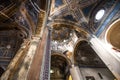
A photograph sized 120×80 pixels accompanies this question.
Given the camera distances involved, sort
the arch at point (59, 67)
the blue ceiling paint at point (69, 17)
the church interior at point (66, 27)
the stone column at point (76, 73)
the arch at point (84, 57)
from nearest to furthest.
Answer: the church interior at point (66, 27)
the blue ceiling paint at point (69, 17)
the stone column at point (76, 73)
the arch at point (84, 57)
the arch at point (59, 67)

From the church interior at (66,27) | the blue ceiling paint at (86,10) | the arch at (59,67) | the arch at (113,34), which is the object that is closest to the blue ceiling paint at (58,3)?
A: the church interior at (66,27)

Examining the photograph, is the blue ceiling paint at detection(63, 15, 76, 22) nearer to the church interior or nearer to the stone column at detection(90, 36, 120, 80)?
the church interior

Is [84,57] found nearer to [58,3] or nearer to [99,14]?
[99,14]

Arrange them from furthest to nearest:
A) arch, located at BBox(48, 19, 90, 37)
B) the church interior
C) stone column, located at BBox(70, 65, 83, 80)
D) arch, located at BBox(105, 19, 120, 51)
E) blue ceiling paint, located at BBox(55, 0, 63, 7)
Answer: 1. stone column, located at BBox(70, 65, 83, 80)
2. arch, located at BBox(48, 19, 90, 37)
3. blue ceiling paint, located at BBox(55, 0, 63, 7)
4. arch, located at BBox(105, 19, 120, 51)
5. the church interior

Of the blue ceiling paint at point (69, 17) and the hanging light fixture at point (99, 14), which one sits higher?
the blue ceiling paint at point (69, 17)

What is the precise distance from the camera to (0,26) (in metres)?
7.72

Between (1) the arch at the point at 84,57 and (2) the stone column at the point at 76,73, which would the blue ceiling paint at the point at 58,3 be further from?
(2) the stone column at the point at 76,73

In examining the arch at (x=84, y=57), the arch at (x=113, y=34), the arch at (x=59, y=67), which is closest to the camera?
the arch at (x=113, y=34)

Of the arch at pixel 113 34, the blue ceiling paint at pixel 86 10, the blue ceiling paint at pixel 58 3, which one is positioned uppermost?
the blue ceiling paint at pixel 58 3

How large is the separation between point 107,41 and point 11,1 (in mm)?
6277

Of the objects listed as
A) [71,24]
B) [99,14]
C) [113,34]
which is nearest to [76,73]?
[71,24]

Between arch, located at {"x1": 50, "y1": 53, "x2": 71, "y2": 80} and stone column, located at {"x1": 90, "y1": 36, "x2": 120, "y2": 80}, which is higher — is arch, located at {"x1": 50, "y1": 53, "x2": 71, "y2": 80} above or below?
above

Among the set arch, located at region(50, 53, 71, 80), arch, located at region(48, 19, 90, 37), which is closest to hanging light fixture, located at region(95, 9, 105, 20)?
arch, located at region(48, 19, 90, 37)

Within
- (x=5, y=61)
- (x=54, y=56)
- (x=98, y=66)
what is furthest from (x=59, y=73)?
(x=5, y=61)
